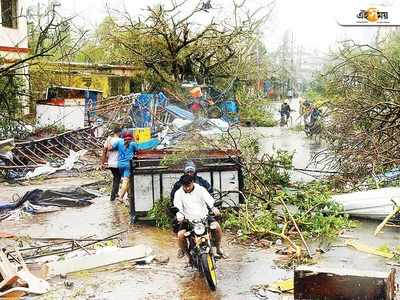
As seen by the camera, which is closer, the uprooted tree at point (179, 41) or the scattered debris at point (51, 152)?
the scattered debris at point (51, 152)

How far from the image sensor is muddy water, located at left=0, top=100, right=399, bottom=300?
7.52 m

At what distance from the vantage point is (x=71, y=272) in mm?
8281

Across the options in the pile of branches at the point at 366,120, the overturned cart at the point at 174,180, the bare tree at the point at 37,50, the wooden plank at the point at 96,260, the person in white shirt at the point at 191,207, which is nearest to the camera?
the person in white shirt at the point at 191,207

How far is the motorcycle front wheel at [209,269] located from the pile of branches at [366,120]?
5.89 m

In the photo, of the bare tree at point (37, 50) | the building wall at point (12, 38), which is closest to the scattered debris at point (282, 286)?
the bare tree at point (37, 50)

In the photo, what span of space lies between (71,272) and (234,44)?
23939 mm

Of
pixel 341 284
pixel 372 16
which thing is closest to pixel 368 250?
pixel 341 284

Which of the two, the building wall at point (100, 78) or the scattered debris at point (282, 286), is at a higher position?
the building wall at point (100, 78)

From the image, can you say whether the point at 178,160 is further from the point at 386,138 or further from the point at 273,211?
the point at 386,138

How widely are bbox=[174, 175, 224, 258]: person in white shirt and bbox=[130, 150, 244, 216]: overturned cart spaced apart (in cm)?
267

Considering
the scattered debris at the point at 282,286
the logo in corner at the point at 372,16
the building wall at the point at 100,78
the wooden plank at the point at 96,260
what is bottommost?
the scattered debris at the point at 282,286

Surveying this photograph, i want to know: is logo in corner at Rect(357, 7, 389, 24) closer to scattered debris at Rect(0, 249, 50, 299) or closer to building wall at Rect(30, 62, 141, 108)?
scattered debris at Rect(0, 249, 50, 299)

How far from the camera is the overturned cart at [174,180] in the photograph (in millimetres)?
10961

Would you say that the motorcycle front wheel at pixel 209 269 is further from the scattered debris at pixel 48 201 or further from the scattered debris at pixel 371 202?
the scattered debris at pixel 48 201
